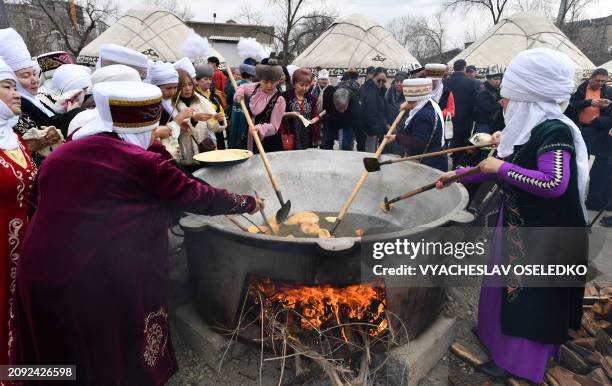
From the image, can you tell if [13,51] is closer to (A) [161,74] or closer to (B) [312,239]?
(A) [161,74]

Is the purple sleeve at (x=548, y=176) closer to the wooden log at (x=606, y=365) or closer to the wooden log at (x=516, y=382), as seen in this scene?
the wooden log at (x=516, y=382)

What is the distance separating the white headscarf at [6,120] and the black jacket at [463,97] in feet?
21.3

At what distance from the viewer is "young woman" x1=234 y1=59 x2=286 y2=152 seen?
4.33 m

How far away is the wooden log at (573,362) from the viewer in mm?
2664

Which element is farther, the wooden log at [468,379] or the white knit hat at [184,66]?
the white knit hat at [184,66]

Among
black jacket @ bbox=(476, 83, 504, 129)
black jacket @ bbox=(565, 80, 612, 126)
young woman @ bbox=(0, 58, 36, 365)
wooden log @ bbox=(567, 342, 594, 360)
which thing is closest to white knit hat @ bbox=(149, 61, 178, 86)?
young woman @ bbox=(0, 58, 36, 365)

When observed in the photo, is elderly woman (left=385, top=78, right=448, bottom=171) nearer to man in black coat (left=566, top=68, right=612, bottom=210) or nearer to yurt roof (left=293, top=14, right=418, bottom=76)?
man in black coat (left=566, top=68, right=612, bottom=210)

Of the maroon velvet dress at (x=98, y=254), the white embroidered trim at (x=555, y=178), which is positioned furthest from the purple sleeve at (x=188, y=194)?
the white embroidered trim at (x=555, y=178)

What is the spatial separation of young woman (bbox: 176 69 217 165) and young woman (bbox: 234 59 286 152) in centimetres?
54

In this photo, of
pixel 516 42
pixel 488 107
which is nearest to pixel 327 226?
pixel 488 107

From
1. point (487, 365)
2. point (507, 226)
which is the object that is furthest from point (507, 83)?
point (487, 365)

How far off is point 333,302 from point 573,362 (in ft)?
5.77

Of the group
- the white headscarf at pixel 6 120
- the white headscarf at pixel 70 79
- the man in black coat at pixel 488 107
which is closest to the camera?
the white headscarf at pixel 6 120

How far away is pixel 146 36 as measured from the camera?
13.5 meters
